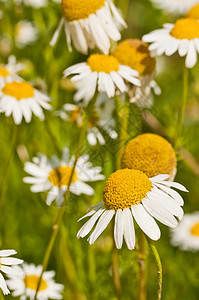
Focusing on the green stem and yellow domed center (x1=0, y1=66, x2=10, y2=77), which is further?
yellow domed center (x1=0, y1=66, x2=10, y2=77)

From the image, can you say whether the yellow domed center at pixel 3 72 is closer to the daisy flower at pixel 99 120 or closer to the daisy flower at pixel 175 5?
the daisy flower at pixel 99 120

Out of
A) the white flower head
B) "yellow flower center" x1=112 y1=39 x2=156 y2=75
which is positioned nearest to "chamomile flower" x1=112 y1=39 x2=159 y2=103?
"yellow flower center" x1=112 y1=39 x2=156 y2=75

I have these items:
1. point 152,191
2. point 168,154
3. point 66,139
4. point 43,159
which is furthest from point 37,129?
point 152,191

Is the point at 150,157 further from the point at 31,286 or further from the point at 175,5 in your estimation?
the point at 175,5

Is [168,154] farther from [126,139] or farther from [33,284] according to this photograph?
[33,284]

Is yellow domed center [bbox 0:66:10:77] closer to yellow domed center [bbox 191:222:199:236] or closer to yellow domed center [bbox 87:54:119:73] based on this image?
yellow domed center [bbox 87:54:119:73]

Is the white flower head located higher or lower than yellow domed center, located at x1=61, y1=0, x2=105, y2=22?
lower

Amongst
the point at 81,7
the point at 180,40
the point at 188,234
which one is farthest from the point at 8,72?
the point at 188,234
